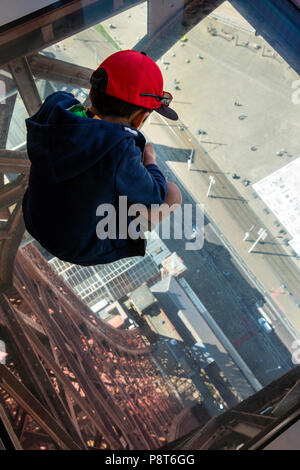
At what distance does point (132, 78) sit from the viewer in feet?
5.12

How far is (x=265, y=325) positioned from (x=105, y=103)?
1384cm

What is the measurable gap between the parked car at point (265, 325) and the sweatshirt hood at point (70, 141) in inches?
542

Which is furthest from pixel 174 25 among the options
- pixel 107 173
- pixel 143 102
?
pixel 107 173

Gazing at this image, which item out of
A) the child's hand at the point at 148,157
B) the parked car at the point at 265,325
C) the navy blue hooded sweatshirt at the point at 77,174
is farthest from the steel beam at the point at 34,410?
the parked car at the point at 265,325

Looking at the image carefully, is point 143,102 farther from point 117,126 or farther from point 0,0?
point 0,0

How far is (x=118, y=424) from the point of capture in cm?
623

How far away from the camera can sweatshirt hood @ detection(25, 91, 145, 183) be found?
1441 millimetres

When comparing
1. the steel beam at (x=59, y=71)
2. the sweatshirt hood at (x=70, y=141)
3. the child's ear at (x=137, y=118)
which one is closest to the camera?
the sweatshirt hood at (x=70, y=141)

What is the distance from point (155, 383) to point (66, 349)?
664 centimetres

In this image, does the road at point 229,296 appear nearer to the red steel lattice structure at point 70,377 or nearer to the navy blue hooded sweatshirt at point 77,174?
the red steel lattice structure at point 70,377

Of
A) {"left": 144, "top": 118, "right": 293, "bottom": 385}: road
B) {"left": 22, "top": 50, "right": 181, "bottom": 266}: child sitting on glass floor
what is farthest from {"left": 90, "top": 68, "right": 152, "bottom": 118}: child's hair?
{"left": 144, "top": 118, "right": 293, "bottom": 385}: road

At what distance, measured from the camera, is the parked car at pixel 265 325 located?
1368cm

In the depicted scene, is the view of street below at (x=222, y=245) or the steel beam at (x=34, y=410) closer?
the steel beam at (x=34, y=410)

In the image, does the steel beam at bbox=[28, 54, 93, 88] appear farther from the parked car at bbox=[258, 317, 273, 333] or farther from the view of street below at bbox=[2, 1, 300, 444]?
the parked car at bbox=[258, 317, 273, 333]
